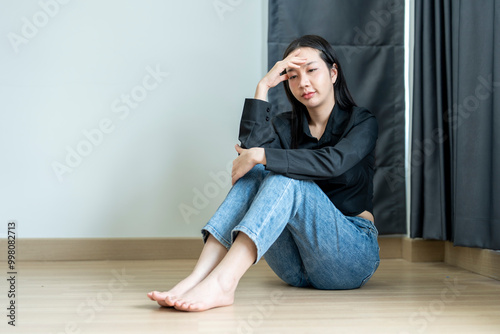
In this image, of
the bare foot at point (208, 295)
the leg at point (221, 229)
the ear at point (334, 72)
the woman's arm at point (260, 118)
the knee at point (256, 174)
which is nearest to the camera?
the bare foot at point (208, 295)

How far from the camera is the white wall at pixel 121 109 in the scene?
2553 mm

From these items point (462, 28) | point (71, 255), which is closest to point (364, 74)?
point (462, 28)

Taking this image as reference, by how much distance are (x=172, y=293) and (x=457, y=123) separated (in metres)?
1.33

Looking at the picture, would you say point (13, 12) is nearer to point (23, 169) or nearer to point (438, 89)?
point (23, 169)

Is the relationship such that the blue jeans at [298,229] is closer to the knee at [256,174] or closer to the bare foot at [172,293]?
the knee at [256,174]

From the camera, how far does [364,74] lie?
2.64 meters

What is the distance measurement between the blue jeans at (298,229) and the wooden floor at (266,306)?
0.08 metres

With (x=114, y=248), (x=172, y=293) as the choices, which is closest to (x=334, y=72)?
(x=172, y=293)

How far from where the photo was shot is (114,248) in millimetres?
2613

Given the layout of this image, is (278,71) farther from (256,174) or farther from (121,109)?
(121,109)

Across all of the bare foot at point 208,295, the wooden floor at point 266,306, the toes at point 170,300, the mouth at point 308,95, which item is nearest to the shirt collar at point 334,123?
the mouth at point 308,95

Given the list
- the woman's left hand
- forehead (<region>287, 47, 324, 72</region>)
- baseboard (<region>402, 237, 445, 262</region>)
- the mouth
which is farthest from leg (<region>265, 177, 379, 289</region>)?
baseboard (<region>402, 237, 445, 262</region>)

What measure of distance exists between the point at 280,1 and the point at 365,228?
1.35 m

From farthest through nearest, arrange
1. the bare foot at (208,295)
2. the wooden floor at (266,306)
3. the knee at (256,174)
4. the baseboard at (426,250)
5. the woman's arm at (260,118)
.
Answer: the baseboard at (426,250) < the woman's arm at (260,118) < the knee at (256,174) < the bare foot at (208,295) < the wooden floor at (266,306)
